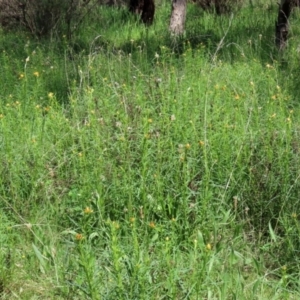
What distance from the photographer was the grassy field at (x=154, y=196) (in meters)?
2.37

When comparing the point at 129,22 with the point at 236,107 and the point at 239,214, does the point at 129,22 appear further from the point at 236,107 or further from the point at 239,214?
the point at 239,214

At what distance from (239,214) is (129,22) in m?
5.80

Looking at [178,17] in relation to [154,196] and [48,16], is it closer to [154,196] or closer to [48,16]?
[48,16]

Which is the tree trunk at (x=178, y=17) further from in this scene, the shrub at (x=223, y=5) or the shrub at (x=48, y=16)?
the shrub at (x=223, y=5)

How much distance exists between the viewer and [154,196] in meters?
2.94

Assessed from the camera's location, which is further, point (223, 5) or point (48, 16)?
point (223, 5)

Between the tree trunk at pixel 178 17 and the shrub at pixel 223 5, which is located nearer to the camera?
the tree trunk at pixel 178 17

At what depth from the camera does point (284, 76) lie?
15.3ft

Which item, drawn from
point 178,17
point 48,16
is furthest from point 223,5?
point 48,16

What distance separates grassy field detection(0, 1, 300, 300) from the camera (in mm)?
2369

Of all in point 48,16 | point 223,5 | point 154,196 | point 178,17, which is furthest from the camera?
point 223,5

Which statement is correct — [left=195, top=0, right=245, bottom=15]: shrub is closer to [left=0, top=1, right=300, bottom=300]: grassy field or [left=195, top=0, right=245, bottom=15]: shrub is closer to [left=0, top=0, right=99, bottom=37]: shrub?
[left=0, top=0, right=99, bottom=37]: shrub

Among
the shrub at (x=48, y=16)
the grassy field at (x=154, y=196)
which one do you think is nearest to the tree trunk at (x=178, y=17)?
the shrub at (x=48, y=16)

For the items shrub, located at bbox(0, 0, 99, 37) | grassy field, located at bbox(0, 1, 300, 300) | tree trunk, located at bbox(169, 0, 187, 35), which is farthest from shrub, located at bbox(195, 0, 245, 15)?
grassy field, located at bbox(0, 1, 300, 300)
